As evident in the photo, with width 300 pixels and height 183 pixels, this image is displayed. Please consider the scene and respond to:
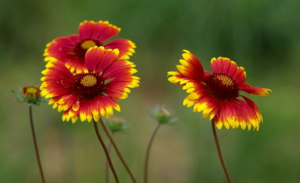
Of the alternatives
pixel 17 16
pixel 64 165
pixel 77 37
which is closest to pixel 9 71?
pixel 17 16

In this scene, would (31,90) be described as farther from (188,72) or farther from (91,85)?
(188,72)

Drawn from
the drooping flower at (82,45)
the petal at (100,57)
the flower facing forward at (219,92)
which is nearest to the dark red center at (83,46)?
the drooping flower at (82,45)

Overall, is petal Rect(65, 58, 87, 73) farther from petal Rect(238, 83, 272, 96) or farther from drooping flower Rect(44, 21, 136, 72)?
petal Rect(238, 83, 272, 96)

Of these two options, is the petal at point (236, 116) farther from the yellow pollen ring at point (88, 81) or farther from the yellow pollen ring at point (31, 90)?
the yellow pollen ring at point (31, 90)

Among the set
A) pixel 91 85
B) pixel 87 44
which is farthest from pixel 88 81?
pixel 87 44

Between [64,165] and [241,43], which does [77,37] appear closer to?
[64,165]

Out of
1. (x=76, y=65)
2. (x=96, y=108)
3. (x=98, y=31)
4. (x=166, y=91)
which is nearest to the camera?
(x=96, y=108)
